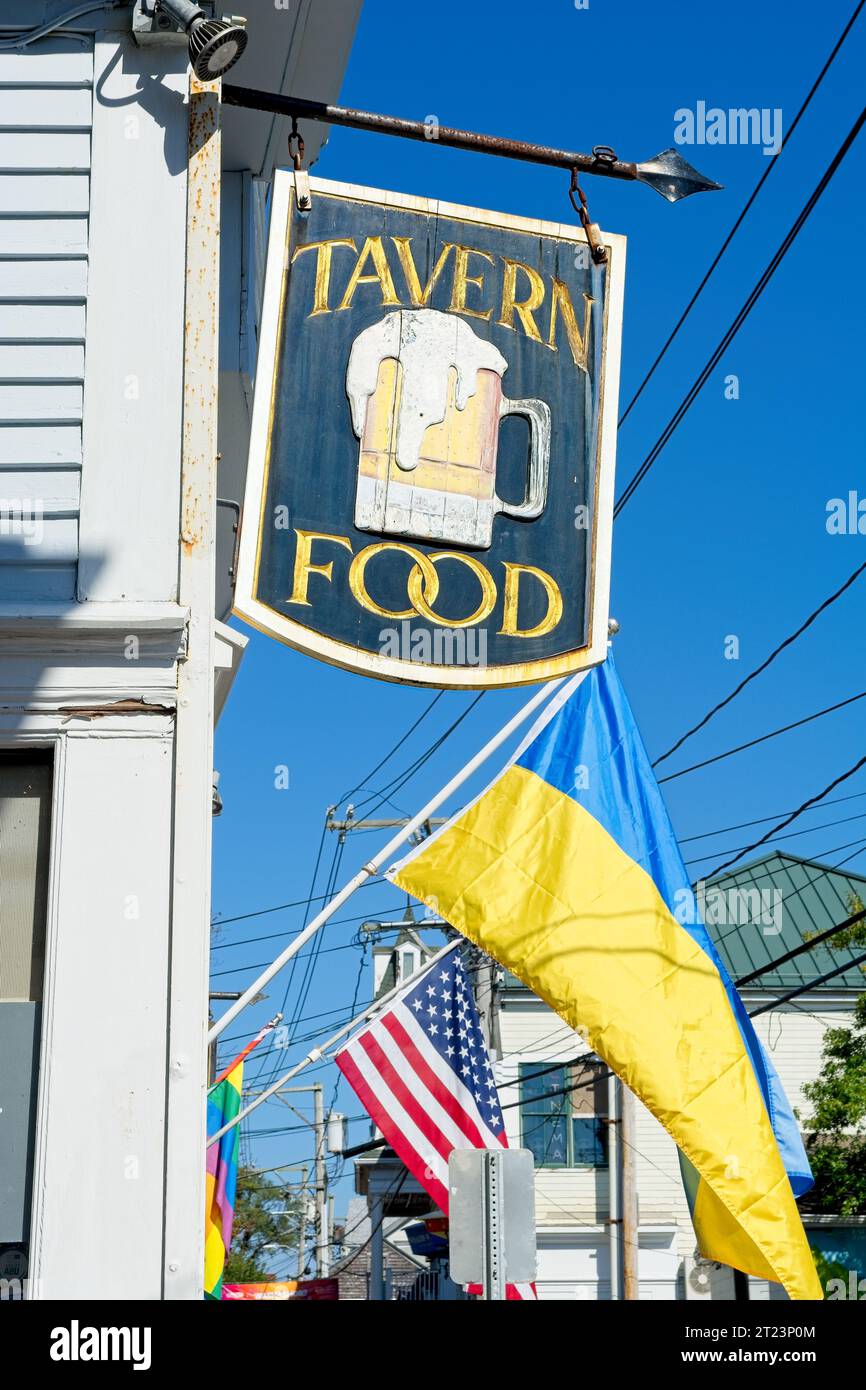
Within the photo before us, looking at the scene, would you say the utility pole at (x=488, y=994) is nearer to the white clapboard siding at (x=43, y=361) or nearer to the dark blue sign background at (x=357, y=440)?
the dark blue sign background at (x=357, y=440)

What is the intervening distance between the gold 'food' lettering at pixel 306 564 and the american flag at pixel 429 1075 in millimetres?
6177

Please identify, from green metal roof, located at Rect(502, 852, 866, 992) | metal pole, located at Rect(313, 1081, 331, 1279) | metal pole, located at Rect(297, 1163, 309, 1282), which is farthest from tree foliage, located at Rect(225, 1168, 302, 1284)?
green metal roof, located at Rect(502, 852, 866, 992)

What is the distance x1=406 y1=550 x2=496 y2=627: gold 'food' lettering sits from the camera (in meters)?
5.56

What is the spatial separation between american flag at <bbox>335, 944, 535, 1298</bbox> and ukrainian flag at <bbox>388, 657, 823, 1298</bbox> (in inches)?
114

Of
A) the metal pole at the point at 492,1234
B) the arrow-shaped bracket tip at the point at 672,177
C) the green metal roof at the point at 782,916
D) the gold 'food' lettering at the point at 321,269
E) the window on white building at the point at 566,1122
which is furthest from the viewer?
the green metal roof at the point at 782,916

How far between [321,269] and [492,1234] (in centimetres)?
462

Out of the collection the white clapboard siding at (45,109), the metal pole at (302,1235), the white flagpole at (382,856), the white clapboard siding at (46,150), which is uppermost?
the white clapboard siding at (45,109)

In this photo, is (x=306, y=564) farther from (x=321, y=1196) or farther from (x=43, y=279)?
(x=321, y=1196)

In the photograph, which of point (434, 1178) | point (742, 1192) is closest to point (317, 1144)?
point (434, 1178)

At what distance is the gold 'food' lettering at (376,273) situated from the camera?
583 centimetres

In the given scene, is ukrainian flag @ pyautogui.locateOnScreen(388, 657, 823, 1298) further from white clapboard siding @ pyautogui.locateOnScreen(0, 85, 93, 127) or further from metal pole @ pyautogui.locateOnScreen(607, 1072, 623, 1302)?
metal pole @ pyautogui.locateOnScreen(607, 1072, 623, 1302)

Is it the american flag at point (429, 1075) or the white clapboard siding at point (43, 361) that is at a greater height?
the white clapboard siding at point (43, 361)

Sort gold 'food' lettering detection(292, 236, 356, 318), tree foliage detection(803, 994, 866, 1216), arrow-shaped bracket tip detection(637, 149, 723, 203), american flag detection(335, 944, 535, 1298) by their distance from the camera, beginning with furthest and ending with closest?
1. tree foliage detection(803, 994, 866, 1216)
2. american flag detection(335, 944, 535, 1298)
3. arrow-shaped bracket tip detection(637, 149, 723, 203)
4. gold 'food' lettering detection(292, 236, 356, 318)

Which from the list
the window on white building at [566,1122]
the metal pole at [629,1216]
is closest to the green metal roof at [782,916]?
the window on white building at [566,1122]
